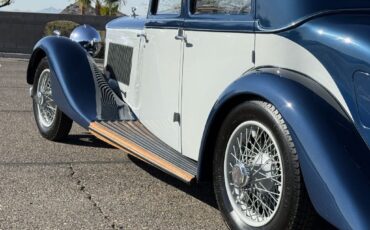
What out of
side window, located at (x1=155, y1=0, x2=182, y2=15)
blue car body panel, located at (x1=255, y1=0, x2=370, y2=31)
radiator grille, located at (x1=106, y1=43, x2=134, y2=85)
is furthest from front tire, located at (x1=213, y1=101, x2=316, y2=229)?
radiator grille, located at (x1=106, y1=43, x2=134, y2=85)

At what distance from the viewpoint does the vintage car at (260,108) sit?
111 inches

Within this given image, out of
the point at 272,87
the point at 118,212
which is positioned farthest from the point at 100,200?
the point at 272,87

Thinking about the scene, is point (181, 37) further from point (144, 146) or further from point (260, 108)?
point (260, 108)

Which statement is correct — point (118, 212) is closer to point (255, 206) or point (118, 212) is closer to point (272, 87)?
point (255, 206)

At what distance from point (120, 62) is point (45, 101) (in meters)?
1.02

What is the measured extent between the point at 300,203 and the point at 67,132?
3480mm

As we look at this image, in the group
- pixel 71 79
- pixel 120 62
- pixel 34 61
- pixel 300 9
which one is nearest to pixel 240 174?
pixel 300 9

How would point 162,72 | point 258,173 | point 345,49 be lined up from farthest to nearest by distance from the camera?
point 162,72 → point 258,173 → point 345,49

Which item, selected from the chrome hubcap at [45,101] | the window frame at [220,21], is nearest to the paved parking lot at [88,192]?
the chrome hubcap at [45,101]

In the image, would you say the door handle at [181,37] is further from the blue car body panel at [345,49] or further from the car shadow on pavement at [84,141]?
the car shadow on pavement at [84,141]

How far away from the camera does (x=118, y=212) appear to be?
3938mm

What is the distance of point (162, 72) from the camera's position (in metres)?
4.48

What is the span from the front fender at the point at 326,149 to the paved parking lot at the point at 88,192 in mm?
1088

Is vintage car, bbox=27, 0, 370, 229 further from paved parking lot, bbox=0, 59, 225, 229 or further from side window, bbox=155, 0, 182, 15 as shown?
paved parking lot, bbox=0, 59, 225, 229
